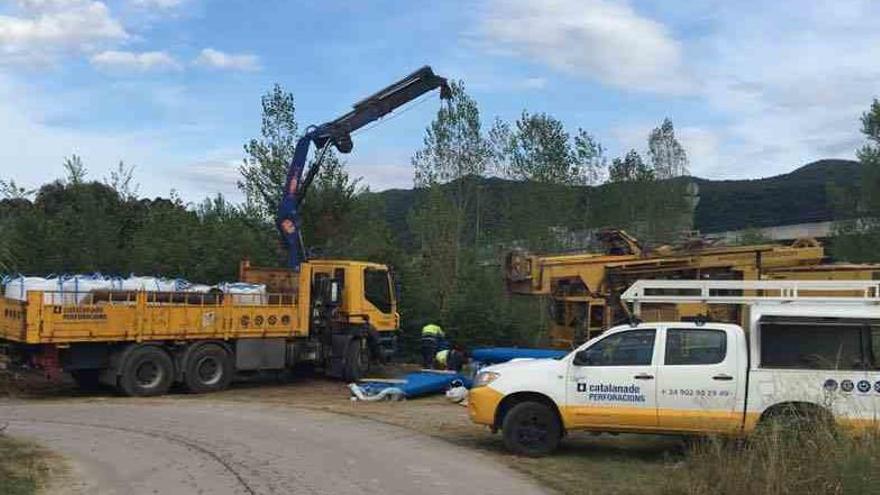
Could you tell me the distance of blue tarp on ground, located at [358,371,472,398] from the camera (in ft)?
61.9

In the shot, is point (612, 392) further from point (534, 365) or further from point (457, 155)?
point (457, 155)

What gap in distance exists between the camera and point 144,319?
747 inches

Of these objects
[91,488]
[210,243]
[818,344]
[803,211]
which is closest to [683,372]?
[818,344]

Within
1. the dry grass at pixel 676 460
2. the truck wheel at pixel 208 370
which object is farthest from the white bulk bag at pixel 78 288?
the dry grass at pixel 676 460

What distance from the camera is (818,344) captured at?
11.4m

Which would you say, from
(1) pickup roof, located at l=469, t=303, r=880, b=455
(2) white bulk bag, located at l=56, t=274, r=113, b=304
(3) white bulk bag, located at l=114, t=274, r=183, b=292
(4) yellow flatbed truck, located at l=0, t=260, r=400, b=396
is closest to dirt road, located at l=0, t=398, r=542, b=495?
(1) pickup roof, located at l=469, t=303, r=880, b=455

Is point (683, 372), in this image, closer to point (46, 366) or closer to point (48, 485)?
point (48, 485)

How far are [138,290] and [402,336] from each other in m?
9.48

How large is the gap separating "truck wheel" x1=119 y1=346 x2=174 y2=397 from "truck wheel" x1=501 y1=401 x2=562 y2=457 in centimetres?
959

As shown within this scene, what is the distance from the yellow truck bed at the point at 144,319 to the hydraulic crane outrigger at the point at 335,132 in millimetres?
2441

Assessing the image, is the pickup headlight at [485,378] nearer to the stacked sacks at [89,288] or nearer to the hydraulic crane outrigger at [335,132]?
the stacked sacks at [89,288]

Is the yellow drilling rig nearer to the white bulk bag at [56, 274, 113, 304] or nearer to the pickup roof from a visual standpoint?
the pickup roof

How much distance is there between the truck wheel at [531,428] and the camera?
12023 millimetres

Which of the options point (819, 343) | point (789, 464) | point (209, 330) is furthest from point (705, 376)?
point (209, 330)
